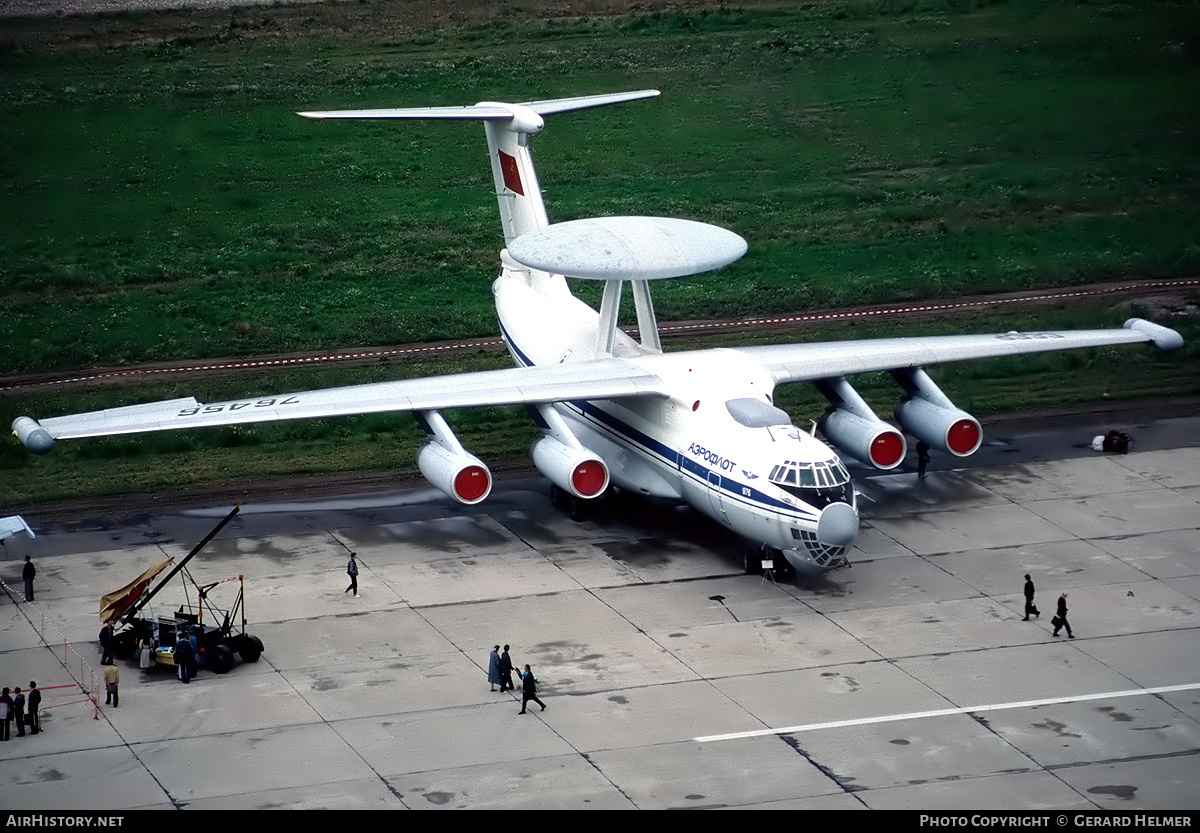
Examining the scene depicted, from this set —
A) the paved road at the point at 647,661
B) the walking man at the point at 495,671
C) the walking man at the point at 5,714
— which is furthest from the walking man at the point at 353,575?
the walking man at the point at 5,714

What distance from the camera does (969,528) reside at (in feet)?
135

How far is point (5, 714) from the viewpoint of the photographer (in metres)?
31.3

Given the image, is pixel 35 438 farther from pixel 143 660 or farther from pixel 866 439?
pixel 866 439

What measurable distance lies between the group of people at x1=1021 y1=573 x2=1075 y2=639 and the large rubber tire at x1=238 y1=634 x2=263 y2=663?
1517 cm

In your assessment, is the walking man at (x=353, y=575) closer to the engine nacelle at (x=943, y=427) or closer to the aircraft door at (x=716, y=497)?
the aircraft door at (x=716, y=497)

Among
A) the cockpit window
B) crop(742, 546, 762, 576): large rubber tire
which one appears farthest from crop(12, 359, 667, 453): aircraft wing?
the cockpit window

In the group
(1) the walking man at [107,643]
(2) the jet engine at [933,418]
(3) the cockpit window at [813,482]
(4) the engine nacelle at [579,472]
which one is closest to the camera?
(1) the walking man at [107,643]

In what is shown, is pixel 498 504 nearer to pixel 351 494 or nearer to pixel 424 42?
pixel 351 494

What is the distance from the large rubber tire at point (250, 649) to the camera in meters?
34.3

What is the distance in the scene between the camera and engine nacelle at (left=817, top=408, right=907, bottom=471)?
135ft

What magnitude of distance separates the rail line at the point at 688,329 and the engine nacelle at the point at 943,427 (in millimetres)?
12749

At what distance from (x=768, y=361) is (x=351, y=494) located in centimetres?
1076

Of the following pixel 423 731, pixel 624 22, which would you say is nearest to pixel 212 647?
pixel 423 731

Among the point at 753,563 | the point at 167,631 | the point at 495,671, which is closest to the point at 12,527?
the point at 167,631
